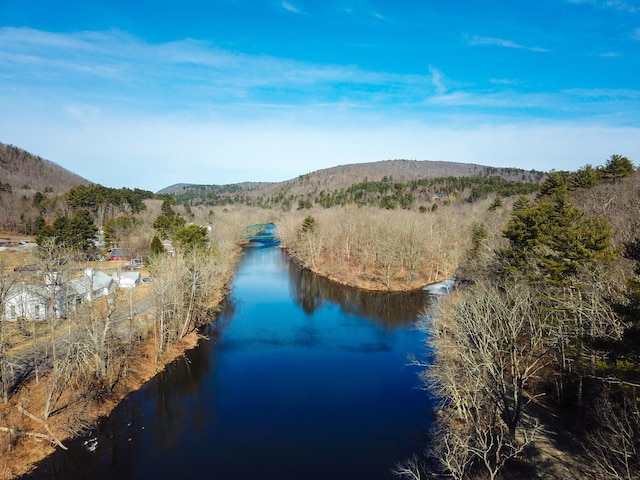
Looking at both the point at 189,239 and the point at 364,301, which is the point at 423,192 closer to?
the point at 364,301

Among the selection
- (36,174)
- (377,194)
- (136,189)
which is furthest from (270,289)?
(36,174)

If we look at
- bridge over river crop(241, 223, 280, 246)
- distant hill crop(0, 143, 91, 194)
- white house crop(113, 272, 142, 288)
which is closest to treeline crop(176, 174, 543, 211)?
bridge over river crop(241, 223, 280, 246)

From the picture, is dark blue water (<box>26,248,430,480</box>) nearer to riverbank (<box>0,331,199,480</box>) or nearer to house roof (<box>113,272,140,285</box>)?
riverbank (<box>0,331,199,480</box>)

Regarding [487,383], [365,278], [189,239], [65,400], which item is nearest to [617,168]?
[365,278]

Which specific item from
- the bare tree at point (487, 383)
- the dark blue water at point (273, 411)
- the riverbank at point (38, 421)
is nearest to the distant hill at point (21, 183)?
the dark blue water at point (273, 411)

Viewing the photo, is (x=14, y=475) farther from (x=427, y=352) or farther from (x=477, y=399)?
(x=427, y=352)

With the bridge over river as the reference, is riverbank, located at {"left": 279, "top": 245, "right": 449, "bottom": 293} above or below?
below

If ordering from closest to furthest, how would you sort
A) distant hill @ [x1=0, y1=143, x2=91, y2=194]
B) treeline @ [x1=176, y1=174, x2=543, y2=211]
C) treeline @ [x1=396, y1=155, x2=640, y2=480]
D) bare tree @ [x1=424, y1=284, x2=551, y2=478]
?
treeline @ [x1=396, y1=155, x2=640, y2=480], bare tree @ [x1=424, y1=284, x2=551, y2=478], treeline @ [x1=176, y1=174, x2=543, y2=211], distant hill @ [x1=0, y1=143, x2=91, y2=194]
